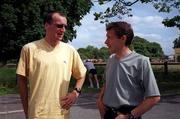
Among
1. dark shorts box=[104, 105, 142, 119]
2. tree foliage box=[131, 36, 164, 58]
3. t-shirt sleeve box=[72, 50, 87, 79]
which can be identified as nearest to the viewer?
dark shorts box=[104, 105, 142, 119]

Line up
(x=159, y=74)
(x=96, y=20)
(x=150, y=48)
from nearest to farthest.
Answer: (x=96, y=20) < (x=159, y=74) < (x=150, y=48)

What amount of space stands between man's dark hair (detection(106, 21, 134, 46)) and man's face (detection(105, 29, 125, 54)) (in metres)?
0.03

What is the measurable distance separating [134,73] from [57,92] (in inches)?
35.1

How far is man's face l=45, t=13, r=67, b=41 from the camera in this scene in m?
4.91

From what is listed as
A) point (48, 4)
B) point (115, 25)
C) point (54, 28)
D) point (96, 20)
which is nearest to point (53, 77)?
point (54, 28)

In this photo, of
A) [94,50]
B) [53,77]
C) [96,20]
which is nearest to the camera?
[53,77]

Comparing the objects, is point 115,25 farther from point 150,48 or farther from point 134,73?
point 150,48

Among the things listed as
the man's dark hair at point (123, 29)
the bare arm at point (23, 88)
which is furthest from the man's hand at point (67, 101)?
the man's dark hair at point (123, 29)

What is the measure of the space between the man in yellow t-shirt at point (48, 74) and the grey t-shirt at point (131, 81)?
2.08 ft

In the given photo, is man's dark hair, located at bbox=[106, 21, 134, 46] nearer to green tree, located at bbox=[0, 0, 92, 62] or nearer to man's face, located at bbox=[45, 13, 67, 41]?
man's face, located at bbox=[45, 13, 67, 41]

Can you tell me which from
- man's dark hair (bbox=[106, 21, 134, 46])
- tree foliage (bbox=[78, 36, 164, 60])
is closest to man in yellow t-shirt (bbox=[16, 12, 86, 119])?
man's dark hair (bbox=[106, 21, 134, 46])

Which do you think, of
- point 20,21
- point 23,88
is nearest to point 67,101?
point 23,88

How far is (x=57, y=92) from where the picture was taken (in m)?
4.85

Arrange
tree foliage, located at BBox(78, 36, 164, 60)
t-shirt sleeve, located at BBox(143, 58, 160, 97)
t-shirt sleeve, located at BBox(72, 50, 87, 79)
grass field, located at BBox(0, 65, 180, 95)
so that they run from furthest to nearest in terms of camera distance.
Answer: tree foliage, located at BBox(78, 36, 164, 60) < grass field, located at BBox(0, 65, 180, 95) < t-shirt sleeve, located at BBox(72, 50, 87, 79) < t-shirt sleeve, located at BBox(143, 58, 160, 97)
